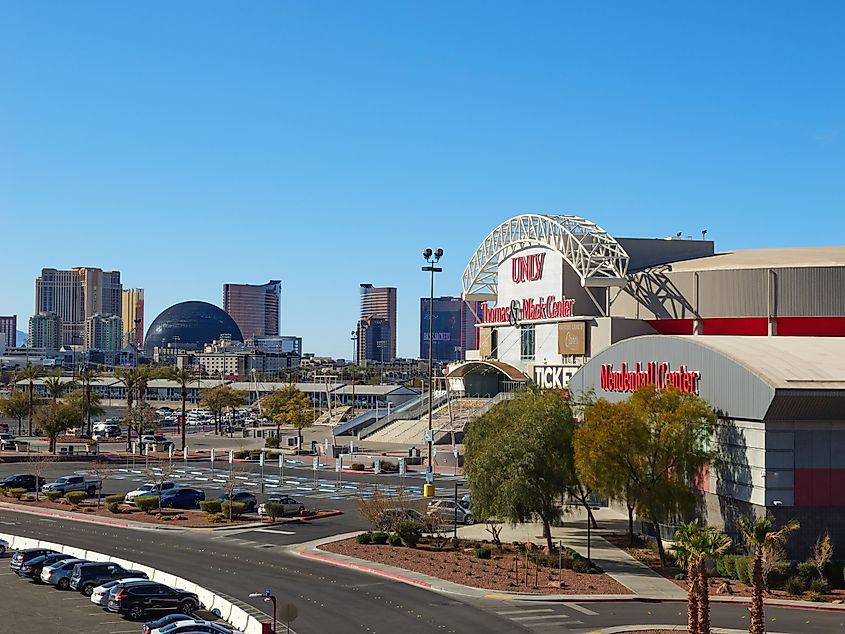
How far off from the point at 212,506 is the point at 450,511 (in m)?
15.3

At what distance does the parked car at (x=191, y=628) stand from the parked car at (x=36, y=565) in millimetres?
14059

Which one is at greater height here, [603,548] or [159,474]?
[159,474]

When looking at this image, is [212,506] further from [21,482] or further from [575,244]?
[575,244]

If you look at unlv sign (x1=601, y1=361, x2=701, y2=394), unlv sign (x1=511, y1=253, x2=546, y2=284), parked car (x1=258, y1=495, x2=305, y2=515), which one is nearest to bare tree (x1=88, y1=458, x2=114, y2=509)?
parked car (x1=258, y1=495, x2=305, y2=515)

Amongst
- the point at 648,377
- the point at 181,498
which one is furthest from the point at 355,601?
the point at 181,498

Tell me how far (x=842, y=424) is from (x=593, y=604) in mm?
15242

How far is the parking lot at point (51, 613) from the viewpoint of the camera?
38.6 m

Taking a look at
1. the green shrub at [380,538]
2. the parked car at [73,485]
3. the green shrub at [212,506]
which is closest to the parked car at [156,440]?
the parked car at [73,485]

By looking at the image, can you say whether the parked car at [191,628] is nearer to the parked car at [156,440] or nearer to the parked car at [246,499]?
the parked car at [246,499]

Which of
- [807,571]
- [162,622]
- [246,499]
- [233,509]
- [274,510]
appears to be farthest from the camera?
[246,499]

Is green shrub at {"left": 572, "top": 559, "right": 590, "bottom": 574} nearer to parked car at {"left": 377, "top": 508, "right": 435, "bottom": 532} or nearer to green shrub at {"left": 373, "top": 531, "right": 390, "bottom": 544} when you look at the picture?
parked car at {"left": 377, "top": 508, "right": 435, "bottom": 532}

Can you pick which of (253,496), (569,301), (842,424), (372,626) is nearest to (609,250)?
(569,301)

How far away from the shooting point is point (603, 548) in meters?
56.8

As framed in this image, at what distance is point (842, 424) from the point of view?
162 feet
